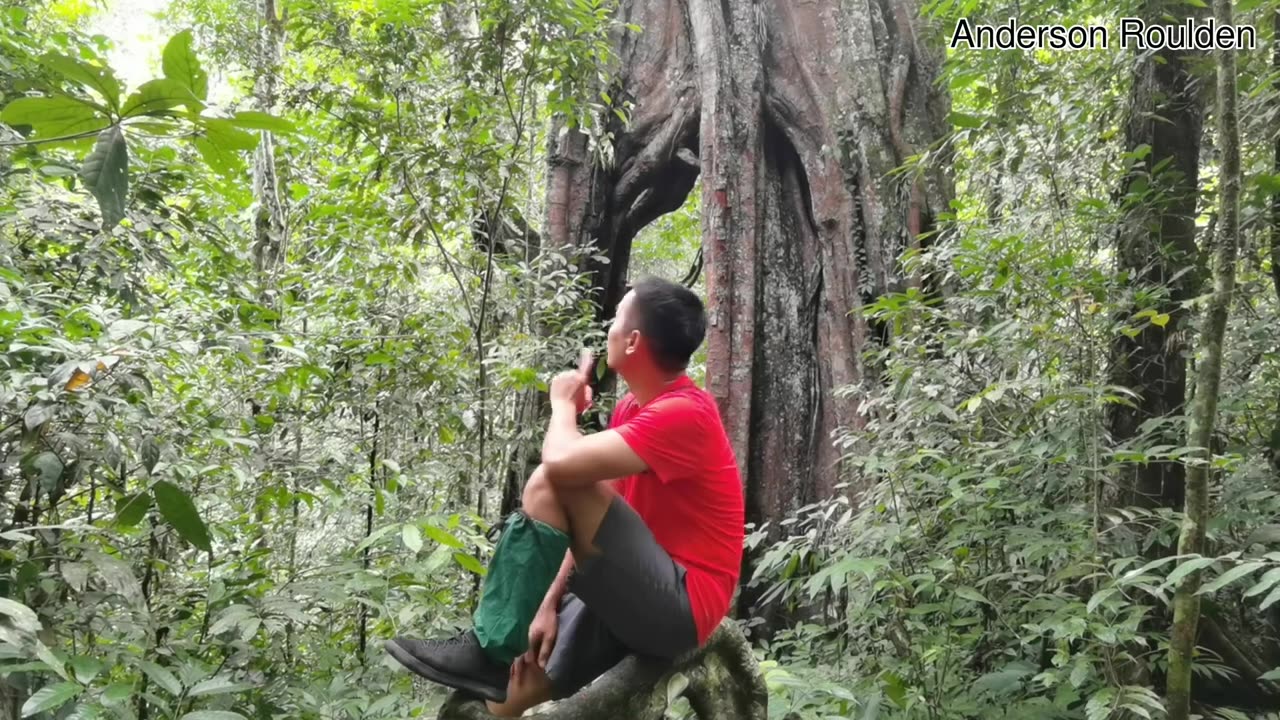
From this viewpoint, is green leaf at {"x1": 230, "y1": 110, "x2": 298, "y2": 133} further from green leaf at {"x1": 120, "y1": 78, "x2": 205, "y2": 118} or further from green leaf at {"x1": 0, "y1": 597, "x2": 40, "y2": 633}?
green leaf at {"x1": 0, "y1": 597, "x2": 40, "y2": 633}

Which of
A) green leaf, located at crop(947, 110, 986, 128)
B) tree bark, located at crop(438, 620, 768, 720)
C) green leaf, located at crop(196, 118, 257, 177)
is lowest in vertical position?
tree bark, located at crop(438, 620, 768, 720)

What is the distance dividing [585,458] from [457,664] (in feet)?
1.74

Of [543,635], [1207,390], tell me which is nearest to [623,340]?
[543,635]

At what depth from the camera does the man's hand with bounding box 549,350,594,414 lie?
72.1 inches

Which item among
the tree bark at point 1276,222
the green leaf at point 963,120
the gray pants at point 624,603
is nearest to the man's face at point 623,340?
the gray pants at point 624,603

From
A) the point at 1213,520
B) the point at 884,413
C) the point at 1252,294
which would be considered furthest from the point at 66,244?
the point at 1252,294

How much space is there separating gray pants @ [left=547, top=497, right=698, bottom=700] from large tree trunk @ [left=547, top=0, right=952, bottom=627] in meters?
2.94

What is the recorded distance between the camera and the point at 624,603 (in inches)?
62.7

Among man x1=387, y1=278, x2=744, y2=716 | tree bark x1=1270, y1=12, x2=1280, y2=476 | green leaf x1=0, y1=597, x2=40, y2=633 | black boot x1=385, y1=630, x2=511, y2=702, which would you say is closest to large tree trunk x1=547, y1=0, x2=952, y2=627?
tree bark x1=1270, y1=12, x2=1280, y2=476

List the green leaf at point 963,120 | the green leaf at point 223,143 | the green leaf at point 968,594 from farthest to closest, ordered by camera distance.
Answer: the green leaf at point 963,120, the green leaf at point 968,594, the green leaf at point 223,143

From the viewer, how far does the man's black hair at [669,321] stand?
6.00ft

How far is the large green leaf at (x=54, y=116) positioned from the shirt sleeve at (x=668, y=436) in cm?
105

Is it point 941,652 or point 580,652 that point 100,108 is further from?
point 941,652

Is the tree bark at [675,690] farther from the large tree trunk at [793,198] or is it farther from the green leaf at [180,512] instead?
the large tree trunk at [793,198]
